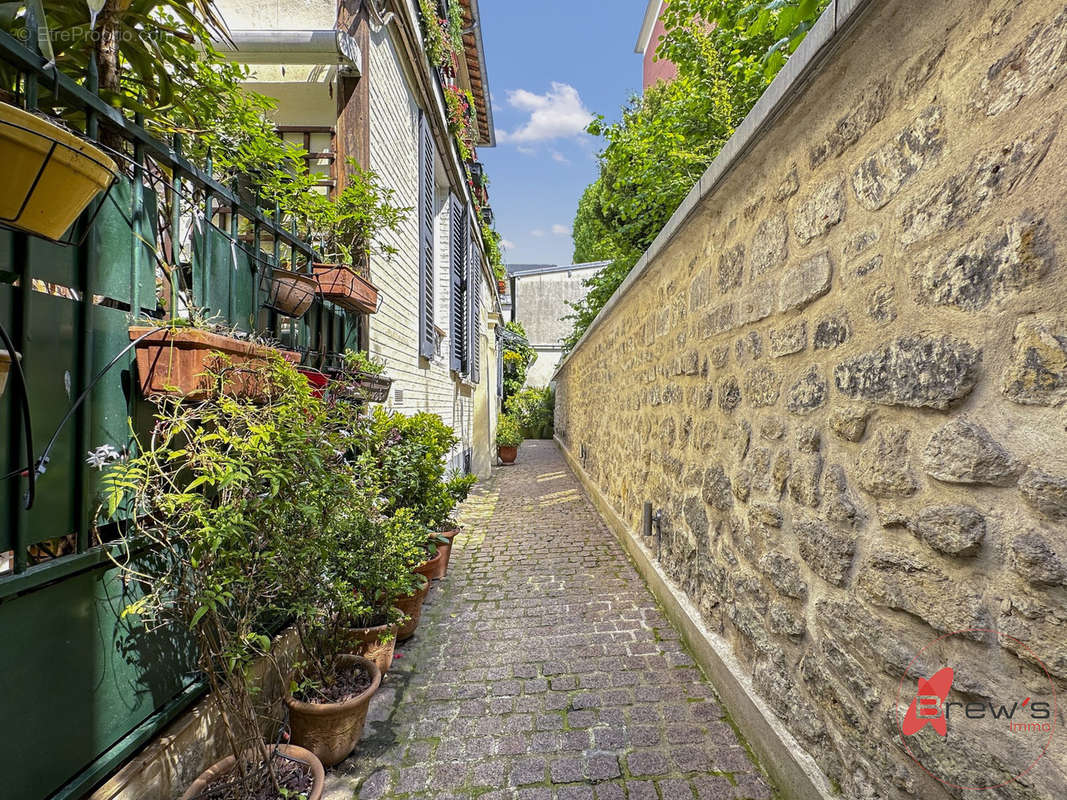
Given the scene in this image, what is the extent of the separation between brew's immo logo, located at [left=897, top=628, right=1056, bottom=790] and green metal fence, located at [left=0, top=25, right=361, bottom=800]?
2.13m

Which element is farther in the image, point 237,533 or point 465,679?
point 465,679

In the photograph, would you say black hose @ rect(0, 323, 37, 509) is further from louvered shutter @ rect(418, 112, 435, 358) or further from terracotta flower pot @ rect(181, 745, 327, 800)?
louvered shutter @ rect(418, 112, 435, 358)

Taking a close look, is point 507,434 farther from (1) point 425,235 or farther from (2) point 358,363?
(2) point 358,363

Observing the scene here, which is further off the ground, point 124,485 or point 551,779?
point 124,485

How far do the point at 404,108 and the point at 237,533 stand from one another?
4696 mm

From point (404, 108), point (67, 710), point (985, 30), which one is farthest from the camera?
point (404, 108)

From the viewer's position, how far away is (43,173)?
967mm

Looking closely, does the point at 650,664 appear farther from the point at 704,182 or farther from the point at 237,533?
the point at 704,182

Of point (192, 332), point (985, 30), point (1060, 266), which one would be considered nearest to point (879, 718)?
point (1060, 266)

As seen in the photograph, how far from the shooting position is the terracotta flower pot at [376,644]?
8.00 ft

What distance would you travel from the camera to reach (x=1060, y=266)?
88cm

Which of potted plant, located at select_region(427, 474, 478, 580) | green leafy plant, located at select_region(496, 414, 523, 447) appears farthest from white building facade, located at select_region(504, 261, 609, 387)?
potted plant, located at select_region(427, 474, 478, 580)

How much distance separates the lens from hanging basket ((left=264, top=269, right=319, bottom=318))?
8.07 ft

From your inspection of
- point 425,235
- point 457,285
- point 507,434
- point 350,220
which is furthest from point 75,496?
point 507,434
